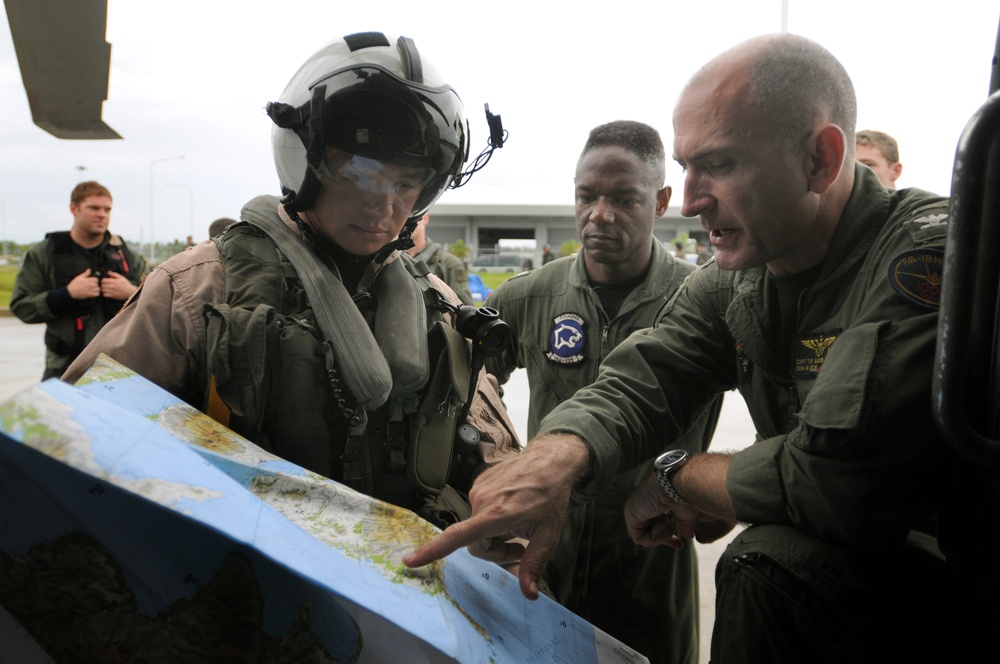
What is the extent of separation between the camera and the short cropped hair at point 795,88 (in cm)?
141

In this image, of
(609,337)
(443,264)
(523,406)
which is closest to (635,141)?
(609,337)

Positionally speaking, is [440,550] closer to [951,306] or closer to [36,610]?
[36,610]

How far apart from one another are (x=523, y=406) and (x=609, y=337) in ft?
13.6

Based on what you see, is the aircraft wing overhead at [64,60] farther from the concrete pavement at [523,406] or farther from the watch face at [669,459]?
the concrete pavement at [523,406]

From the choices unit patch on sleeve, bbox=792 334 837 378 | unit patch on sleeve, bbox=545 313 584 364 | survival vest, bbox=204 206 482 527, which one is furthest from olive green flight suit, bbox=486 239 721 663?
unit patch on sleeve, bbox=792 334 837 378

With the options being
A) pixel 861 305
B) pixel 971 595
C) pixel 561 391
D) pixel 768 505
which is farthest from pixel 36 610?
pixel 561 391

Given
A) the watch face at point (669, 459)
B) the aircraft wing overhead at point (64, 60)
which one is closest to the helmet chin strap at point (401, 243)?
the aircraft wing overhead at point (64, 60)

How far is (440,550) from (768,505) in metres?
0.53

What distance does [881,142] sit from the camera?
327 centimetres

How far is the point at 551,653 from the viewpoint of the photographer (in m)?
1.08

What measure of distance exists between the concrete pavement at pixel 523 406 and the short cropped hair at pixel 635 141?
1723 millimetres

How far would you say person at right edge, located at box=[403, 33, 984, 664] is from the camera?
3.48 feet

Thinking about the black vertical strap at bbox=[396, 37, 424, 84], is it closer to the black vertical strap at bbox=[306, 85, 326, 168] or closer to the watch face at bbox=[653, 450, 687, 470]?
the black vertical strap at bbox=[306, 85, 326, 168]

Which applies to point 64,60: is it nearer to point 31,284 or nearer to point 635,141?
point 635,141
